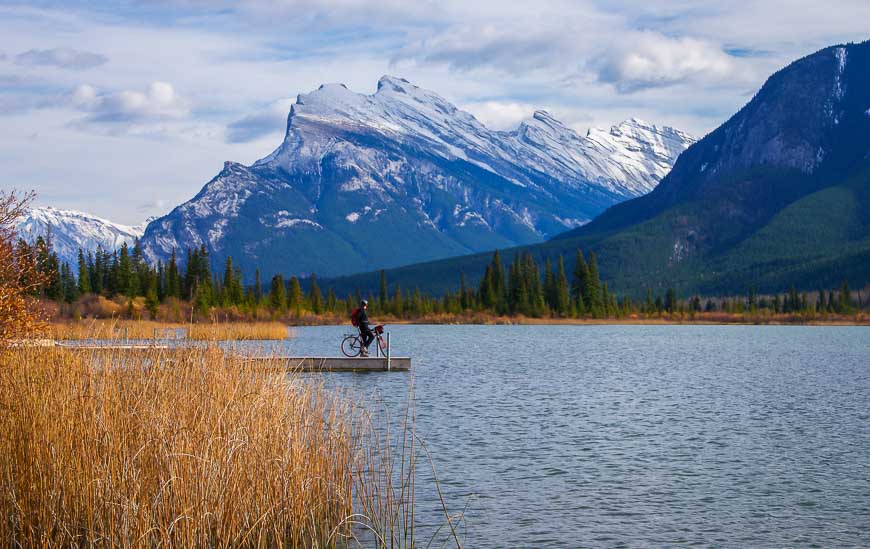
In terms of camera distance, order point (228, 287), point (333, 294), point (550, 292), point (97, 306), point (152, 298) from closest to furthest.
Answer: point (97, 306)
point (152, 298)
point (228, 287)
point (333, 294)
point (550, 292)

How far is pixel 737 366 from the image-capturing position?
189 ft

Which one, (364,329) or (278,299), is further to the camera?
(278,299)

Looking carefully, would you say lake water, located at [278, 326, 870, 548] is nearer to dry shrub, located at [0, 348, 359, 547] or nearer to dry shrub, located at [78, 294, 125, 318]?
dry shrub, located at [0, 348, 359, 547]

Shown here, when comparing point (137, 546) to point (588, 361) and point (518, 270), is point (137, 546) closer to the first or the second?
point (588, 361)

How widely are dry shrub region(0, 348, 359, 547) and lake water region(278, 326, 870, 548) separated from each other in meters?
3.18

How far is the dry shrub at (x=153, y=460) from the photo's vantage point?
40.9 feet

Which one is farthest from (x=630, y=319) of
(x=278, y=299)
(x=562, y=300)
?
(x=278, y=299)

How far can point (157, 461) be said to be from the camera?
42.8 feet

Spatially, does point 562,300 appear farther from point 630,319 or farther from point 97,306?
point 97,306

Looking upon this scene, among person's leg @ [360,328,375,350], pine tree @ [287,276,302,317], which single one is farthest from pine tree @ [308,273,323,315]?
person's leg @ [360,328,375,350]

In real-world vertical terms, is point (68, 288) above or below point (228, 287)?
below

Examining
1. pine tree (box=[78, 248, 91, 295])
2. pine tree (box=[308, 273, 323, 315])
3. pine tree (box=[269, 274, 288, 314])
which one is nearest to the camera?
pine tree (box=[78, 248, 91, 295])

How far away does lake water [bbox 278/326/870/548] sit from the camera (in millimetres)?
17344

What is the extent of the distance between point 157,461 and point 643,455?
47.2ft
